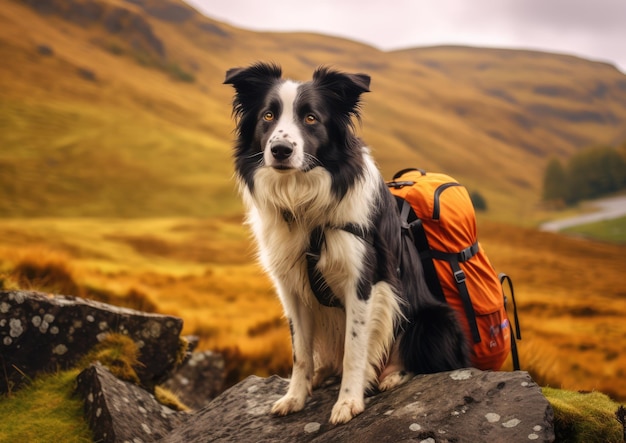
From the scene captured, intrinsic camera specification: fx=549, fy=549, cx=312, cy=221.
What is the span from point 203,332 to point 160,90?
78.6 meters

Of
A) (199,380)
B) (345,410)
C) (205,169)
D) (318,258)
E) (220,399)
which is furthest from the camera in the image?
(205,169)

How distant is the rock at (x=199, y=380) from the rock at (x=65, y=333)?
4.53ft

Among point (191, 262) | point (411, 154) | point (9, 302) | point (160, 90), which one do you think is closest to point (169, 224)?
point (191, 262)

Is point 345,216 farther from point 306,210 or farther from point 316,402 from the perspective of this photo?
point 316,402

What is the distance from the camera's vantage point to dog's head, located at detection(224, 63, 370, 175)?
3688 millimetres

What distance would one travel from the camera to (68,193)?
36.2 m

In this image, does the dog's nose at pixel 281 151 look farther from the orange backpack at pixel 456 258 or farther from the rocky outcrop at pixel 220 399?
the rocky outcrop at pixel 220 399

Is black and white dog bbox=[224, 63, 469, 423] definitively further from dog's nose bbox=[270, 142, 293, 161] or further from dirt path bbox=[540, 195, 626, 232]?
dirt path bbox=[540, 195, 626, 232]

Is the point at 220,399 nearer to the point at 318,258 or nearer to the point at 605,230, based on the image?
the point at 318,258

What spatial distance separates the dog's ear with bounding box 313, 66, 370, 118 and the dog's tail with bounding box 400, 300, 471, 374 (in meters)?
1.62

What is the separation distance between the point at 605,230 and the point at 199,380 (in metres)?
47.7

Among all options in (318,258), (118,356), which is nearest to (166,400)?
(118,356)

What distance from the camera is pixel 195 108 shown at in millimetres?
79438

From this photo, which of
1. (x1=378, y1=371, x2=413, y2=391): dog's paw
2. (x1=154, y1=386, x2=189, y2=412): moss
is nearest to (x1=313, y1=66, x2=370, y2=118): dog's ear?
(x1=378, y1=371, x2=413, y2=391): dog's paw
